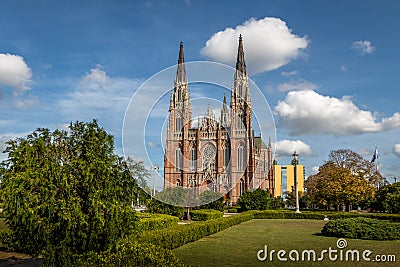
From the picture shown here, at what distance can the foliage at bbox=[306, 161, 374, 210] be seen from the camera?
148ft

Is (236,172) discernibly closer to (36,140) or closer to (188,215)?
(188,215)

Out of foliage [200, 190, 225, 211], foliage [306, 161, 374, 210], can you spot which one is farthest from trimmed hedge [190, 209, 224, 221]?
foliage [306, 161, 374, 210]

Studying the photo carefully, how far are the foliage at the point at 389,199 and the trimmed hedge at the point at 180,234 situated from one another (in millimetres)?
23029

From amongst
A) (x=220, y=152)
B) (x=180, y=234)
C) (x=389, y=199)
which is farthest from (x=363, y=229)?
(x=220, y=152)

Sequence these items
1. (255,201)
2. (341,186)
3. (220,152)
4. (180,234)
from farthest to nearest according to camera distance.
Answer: (220,152)
(255,201)
(341,186)
(180,234)

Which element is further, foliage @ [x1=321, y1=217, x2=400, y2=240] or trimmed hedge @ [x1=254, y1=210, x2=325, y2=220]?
trimmed hedge @ [x1=254, y1=210, x2=325, y2=220]

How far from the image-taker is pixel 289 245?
60.6 ft

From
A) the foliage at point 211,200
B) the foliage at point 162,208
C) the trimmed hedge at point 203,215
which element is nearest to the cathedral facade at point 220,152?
the foliage at point 211,200

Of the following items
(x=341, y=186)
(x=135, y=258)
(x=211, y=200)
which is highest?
(x=341, y=186)

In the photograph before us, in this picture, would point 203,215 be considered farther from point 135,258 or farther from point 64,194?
point 135,258

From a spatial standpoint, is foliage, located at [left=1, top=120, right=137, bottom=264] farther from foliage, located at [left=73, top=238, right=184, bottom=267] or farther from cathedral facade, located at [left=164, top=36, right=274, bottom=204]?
cathedral facade, located at [left=164, top=36, right=274, bottom=204]

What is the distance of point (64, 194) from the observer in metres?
10.0

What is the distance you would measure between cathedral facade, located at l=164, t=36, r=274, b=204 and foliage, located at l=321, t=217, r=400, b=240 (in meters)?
50.8

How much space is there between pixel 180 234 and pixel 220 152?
206ft
